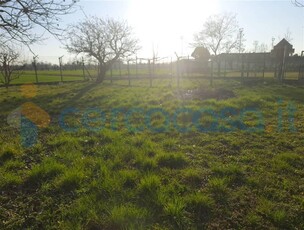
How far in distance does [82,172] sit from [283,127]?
5.18m

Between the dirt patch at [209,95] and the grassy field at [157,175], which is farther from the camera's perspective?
the dirt patch at [209,95]

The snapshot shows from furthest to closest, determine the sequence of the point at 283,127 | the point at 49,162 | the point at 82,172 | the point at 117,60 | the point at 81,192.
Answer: the point at 117,60 → the point at 283,127 → the point at 49,162 → the point at 82,172 → the point at 81,192

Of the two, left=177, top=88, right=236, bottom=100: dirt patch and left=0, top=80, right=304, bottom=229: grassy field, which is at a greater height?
left=177, top=88, right=236, bottom=100: dirt patch

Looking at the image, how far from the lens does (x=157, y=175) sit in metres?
3.70

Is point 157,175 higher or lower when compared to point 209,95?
lower

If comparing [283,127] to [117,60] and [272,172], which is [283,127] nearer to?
[272,172]

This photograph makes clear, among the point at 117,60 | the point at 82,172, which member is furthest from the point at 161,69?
the point at 82,172

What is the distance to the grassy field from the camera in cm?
272

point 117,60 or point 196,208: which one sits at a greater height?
point 117,60

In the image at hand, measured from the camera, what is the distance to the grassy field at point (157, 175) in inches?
107

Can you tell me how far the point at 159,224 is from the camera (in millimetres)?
2602

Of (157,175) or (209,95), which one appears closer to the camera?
(157,175)

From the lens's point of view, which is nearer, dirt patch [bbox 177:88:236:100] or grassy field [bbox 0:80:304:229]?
grassy field [bbox 0:80:304:229]

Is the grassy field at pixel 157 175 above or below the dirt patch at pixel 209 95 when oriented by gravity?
below
